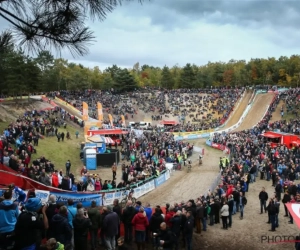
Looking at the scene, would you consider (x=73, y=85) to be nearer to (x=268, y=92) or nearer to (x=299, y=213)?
(x=268, y=92)

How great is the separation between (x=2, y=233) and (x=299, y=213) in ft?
25.7

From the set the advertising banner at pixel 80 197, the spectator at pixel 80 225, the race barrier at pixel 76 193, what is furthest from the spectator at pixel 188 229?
the advertising banner at pixel 80 197

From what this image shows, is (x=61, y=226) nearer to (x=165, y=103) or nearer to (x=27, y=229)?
(x=27, y=229)

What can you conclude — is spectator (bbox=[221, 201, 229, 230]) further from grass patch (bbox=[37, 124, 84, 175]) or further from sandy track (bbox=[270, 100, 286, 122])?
sandy track (bbox=[270, 100, 286, 122])

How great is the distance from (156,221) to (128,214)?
2.85 ft

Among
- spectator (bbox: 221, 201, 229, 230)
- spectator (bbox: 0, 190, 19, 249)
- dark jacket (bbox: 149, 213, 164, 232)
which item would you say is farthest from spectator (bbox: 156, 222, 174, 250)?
spectator (bbox: 221, 201, 229, 230)

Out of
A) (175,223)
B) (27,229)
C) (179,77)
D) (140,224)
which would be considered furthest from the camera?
(179,77)

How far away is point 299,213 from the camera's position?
10.0m

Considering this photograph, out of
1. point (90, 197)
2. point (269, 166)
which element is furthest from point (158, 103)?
point (90, 197)

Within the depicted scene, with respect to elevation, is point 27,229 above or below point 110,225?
above

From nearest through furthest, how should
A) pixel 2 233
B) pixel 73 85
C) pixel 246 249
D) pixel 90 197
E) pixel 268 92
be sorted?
pixel 2 233 < pixel 246 249 < pixel 90 197 < pixel 268 92 < pixel 73 85

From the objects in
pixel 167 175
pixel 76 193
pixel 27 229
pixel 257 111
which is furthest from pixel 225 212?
pixel 257 111

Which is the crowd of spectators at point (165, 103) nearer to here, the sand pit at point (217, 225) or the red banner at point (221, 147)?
the red banner at point (221, 147)

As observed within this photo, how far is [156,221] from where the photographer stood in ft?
31.7
